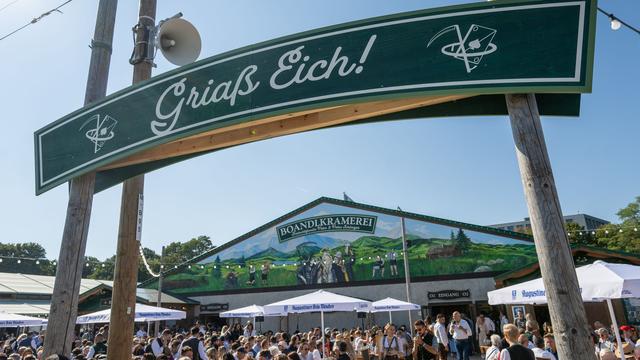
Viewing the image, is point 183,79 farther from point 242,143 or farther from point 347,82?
point 347,82

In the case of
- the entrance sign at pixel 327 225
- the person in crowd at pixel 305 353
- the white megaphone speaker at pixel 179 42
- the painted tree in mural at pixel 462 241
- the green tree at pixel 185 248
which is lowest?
the person in crowd at pixel 305 353

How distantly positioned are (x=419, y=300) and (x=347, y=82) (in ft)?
65.2

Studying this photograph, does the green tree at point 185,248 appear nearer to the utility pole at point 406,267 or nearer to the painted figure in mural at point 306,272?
the painted figure in mural at point 306,272

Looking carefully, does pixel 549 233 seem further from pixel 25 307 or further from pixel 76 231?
pixel 25 307

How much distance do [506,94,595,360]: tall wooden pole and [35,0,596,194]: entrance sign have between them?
200 mm

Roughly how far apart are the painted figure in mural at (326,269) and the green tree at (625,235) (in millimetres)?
23281

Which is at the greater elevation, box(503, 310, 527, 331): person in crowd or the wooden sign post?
A: the wooden sign post

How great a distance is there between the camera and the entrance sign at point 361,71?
9.70ft

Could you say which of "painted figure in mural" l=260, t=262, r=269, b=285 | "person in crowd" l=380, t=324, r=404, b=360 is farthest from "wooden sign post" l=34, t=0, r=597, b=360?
"painted figure in mural" l=260, t=262, r=269, b=285

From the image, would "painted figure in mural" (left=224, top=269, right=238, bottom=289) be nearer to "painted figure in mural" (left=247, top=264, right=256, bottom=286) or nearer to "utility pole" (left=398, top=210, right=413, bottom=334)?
"painted figure in mural" (left=247, top=264, right=256, bottom=286)

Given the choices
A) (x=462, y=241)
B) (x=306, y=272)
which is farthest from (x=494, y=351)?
(x=306, y=272)

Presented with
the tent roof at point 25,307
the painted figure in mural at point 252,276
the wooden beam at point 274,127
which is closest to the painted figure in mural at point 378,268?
the painted figure in mural at point 252,276

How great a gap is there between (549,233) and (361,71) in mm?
1760

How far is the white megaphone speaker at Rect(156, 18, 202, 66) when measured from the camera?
5211 millimetres
